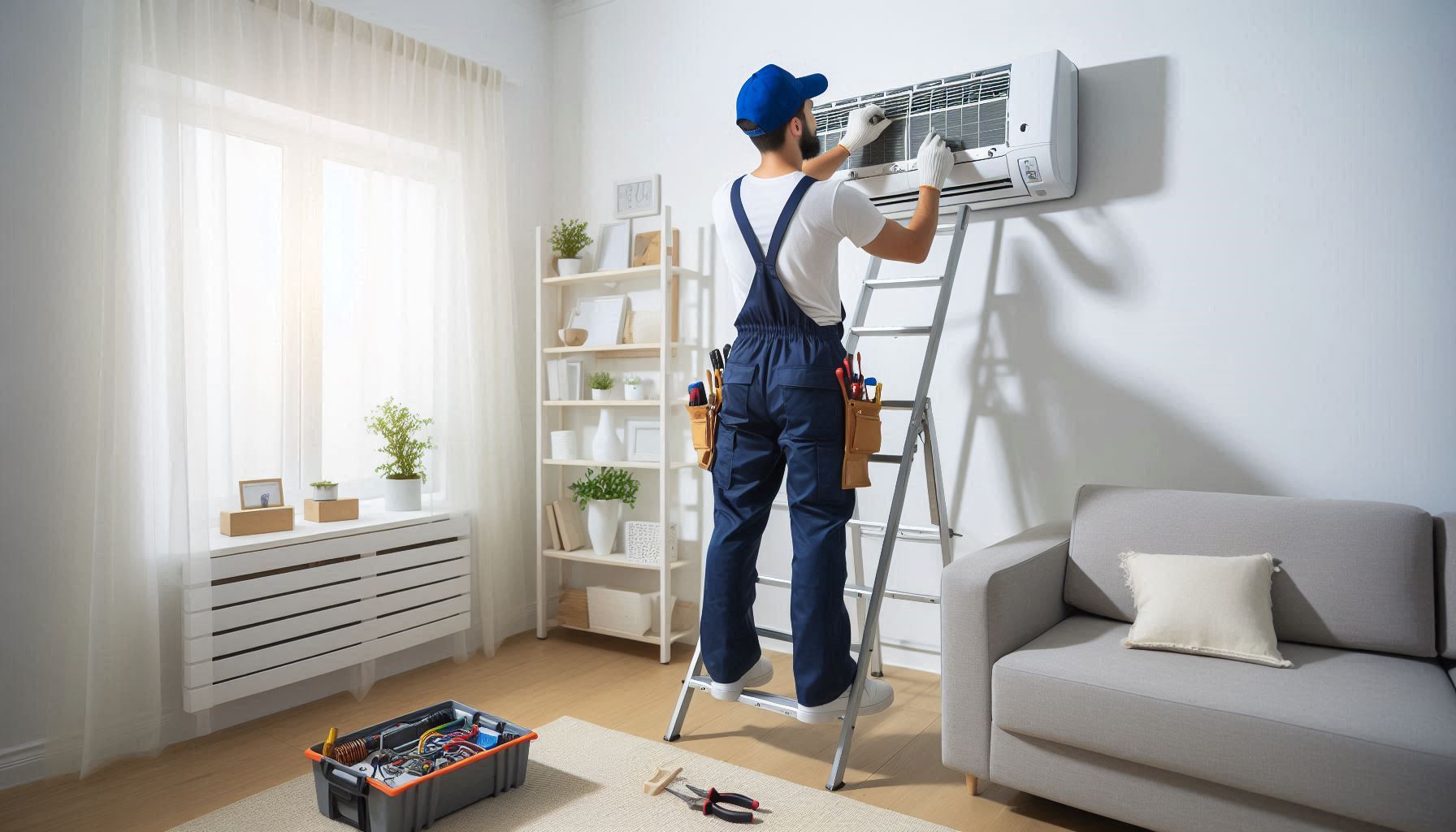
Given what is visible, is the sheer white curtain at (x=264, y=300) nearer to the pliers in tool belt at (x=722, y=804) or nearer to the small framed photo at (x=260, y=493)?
the small framed photo at (x=260, y=493)

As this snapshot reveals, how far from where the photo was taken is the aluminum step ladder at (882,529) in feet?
7.38

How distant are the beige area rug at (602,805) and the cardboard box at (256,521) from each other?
850 millimetres

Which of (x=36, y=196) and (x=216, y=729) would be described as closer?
(x=36, y=196)

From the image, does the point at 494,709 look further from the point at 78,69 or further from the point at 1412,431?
the point at 1412,431

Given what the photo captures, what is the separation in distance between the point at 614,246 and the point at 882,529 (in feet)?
5.61

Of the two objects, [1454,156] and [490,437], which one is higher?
[1454,156]

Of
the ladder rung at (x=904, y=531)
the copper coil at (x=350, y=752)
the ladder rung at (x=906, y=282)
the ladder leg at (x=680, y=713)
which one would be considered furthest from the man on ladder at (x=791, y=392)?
the copper coil at (x=350, y=752)

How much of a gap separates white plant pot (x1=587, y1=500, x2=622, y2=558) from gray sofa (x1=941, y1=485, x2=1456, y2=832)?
5.51 ft

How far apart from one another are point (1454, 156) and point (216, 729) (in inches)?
153

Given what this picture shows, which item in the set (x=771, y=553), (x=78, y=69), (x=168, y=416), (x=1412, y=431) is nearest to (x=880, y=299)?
(x=771, y=553)

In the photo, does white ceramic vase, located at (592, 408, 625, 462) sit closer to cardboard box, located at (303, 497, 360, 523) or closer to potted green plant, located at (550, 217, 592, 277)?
potted green plant, located at (550, 217, 592, 277)

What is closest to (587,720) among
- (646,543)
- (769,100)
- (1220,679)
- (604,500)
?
(646,543)

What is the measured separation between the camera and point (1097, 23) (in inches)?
106

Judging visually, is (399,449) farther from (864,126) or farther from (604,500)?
(864,126)
